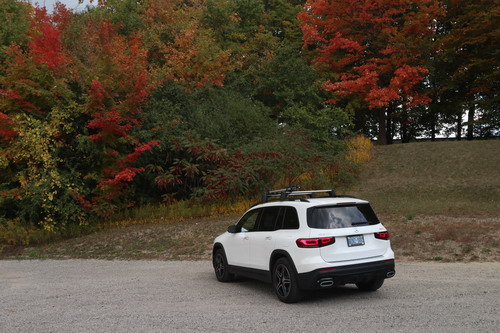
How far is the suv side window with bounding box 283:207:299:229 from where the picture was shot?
7603 mm

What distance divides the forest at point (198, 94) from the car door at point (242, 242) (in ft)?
26.4

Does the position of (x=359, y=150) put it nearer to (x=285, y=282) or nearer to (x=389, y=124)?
(x=389, y=124)

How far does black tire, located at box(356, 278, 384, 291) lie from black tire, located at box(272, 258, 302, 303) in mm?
1497

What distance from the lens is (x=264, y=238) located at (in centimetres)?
820

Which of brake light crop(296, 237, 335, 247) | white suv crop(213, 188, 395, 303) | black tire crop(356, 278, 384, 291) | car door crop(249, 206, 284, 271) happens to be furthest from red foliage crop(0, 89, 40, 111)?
black tire crop(356, 278, 384, 291)

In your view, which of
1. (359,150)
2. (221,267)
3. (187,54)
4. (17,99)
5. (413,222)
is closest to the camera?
(221,267)

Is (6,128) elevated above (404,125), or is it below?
below

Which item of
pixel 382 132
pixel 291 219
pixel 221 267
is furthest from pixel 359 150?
pixel 291 219

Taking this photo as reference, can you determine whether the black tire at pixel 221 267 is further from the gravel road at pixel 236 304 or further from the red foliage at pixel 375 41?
the red foliage at pixel 375 41

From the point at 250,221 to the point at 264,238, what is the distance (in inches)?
33.4

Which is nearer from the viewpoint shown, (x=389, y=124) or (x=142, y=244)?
(x=142, y=244)

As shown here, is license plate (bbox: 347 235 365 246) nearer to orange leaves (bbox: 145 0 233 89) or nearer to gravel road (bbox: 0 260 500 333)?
gravel road (bbox: 0 260 500 333)

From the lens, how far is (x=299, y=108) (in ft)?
90.9

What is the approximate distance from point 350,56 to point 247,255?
23.4 metres
